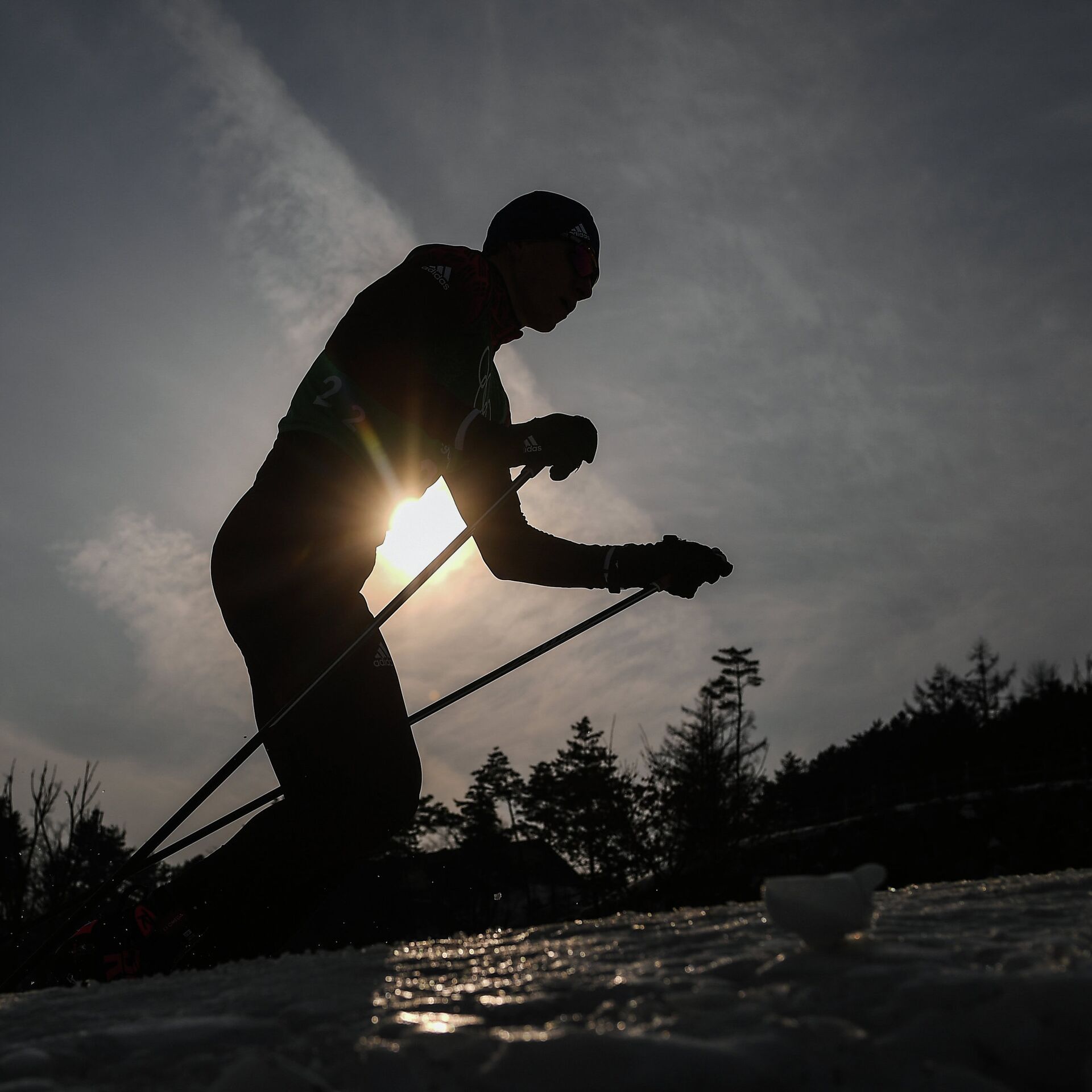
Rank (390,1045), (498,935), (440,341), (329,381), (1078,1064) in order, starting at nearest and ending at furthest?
1. (1078,1064)
2. (390,1045)
3. (498,935)
4. (329,381)
5. (440,341)

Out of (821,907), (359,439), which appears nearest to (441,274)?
(359,439)

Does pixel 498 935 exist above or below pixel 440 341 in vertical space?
below

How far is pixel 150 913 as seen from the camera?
255 centimetres

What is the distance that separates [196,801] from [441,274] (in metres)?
1.78

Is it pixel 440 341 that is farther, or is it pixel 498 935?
pixel 440 341

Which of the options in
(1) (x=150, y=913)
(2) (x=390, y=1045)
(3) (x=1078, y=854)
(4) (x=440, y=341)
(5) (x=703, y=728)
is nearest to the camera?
(2) (x=390, y=1045)

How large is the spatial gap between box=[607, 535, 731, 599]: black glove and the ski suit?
60 centimetres

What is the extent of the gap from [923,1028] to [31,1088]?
841 millimetres

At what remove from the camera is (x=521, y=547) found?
347 centimetres

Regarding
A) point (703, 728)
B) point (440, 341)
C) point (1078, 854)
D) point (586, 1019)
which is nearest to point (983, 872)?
point (1078, 854)

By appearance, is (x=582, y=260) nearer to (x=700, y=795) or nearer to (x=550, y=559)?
(x=550, y=559)

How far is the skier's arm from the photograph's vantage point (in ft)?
11.3

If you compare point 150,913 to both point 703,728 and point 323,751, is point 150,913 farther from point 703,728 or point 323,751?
point 703,728

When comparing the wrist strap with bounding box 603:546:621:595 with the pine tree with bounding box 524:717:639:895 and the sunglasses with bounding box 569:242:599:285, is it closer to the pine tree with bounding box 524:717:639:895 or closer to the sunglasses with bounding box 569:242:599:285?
the sunglasses with bounding box 569:242:599:285
